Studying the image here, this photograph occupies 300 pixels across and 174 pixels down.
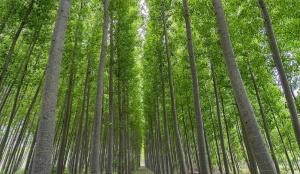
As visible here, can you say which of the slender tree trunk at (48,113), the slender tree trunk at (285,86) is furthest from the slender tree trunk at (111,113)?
the slender tree trunk at (285,86)

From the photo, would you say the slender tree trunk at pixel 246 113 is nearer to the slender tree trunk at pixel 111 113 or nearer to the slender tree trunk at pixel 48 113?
the slender tree trunk at pixel 48 113

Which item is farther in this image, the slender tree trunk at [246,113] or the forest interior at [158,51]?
the forest interior at [158,51]

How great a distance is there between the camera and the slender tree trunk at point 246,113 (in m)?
3.79

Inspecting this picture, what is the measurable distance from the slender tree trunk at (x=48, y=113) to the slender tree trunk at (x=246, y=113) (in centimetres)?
313

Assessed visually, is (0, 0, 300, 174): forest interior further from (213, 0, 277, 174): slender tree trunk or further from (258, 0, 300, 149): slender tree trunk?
(213, 0, 277, 174): slender tree trunk

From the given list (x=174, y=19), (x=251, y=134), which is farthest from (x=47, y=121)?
(x=174, y=19)

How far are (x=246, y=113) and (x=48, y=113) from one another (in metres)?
3.24

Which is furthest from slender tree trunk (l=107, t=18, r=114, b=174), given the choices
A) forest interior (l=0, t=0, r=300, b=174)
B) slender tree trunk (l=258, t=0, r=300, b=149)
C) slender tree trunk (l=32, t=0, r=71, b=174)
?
slender tree trunk (l=258, t=0, r=300, b=149)

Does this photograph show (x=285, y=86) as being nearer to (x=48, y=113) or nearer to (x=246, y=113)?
(x=246, y=113)

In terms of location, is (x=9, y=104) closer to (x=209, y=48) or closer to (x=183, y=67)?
(x=183, y=67)

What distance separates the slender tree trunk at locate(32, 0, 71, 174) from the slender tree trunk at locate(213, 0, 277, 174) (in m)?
3.13

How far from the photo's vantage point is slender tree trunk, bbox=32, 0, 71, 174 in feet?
10.9

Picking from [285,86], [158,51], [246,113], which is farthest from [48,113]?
[158,51]

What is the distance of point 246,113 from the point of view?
4.16 metres
